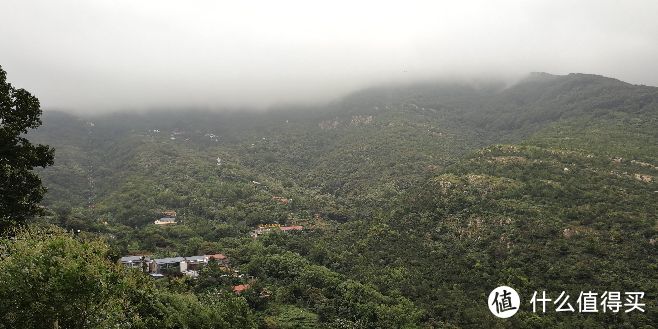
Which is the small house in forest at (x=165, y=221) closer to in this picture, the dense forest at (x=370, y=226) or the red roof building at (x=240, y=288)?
the dense forest at (x=370, y=226)

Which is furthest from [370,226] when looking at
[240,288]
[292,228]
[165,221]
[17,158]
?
[17,158]

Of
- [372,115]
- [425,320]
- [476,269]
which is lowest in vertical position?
[425,320]

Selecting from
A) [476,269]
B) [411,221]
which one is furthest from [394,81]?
[476,269]

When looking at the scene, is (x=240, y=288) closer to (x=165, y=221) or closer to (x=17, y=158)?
(x=17, y=158)

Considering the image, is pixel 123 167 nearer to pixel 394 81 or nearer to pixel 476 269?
pixel 476 269

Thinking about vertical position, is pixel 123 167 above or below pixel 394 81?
below

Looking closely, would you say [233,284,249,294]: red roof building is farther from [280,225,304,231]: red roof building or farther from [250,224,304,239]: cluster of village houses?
[280,225,304,231]: red roof building

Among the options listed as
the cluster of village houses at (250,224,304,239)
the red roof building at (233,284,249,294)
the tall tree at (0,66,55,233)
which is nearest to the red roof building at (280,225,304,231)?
the cluster of village houses at (250,224,304,239)
